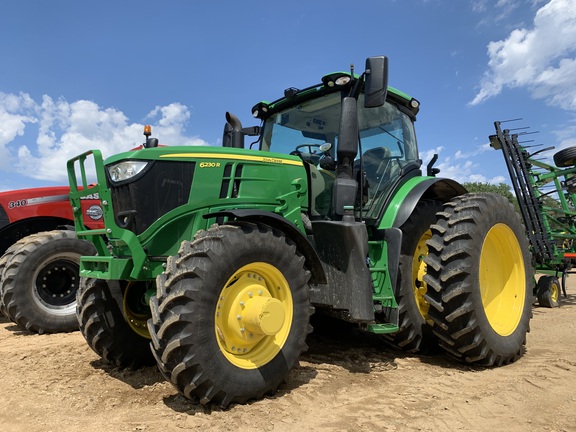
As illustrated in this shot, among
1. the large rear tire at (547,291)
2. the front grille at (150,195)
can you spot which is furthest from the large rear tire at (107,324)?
the large rear tire at (547,291)

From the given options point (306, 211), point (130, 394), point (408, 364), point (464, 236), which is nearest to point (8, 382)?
point (130, 394)

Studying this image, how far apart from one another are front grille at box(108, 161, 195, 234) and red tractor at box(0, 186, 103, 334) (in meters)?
2.86

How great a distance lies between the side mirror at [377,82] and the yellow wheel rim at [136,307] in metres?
2.45

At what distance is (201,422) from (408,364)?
7.29ft

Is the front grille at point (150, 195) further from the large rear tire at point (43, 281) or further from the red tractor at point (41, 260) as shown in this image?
the large rear tire at point (43, 281)

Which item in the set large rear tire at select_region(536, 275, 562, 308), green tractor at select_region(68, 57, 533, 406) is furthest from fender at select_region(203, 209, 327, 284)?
large rear tire at select_region(536, 275, 562, 308)

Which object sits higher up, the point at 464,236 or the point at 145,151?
the point at 145,151

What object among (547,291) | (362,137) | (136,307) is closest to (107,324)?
(136,307)

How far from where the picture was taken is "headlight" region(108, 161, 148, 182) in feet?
11.5

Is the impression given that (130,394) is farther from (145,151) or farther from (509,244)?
(509,244)

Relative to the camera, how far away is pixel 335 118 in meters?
4.73

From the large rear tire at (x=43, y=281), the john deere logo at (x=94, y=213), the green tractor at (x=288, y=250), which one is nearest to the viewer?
the green tractor at (x=288, y=250)

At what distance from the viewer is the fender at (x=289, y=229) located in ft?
11.2

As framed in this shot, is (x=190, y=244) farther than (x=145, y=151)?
No
